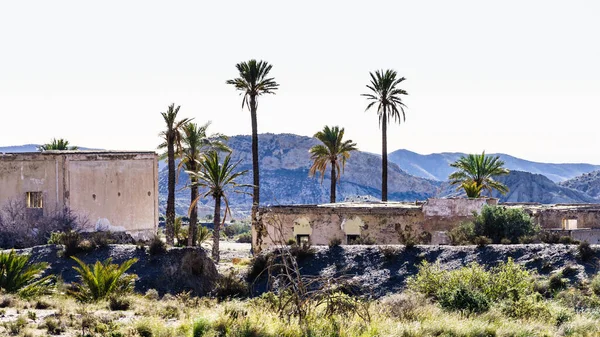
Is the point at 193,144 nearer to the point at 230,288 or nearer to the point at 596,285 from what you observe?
the point at 230,288

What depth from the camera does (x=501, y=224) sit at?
4356 centimetres

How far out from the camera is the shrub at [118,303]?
85.9ft

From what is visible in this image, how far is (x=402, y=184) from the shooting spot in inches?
7712

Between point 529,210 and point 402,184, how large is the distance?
145768 millimetres

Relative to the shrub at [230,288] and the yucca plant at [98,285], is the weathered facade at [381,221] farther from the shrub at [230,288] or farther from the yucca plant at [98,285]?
the yucca plant at [98,285]

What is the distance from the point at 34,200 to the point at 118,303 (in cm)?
2334

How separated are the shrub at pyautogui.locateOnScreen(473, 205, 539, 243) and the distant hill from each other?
420 feet

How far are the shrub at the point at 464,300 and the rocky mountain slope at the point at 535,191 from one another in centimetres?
12678

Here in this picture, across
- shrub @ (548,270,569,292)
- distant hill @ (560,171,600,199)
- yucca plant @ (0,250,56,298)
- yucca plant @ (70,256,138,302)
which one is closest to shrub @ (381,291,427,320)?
→ shrub @ (548,270,569,292)

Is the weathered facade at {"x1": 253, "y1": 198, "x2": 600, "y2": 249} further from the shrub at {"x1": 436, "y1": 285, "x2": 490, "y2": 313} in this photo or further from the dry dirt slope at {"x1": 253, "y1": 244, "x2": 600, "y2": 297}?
the shrub at {"x1": 436, "y1": 285, "x2": 490, "y2": 313}

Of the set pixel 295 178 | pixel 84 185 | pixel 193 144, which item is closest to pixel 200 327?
pixel 84 185

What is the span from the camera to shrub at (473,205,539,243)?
142ft

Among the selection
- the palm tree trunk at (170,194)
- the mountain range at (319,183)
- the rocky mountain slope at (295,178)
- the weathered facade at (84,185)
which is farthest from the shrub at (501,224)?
the rocky mountain slope at (295,178)

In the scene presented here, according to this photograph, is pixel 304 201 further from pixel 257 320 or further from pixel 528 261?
pixel 257 320
